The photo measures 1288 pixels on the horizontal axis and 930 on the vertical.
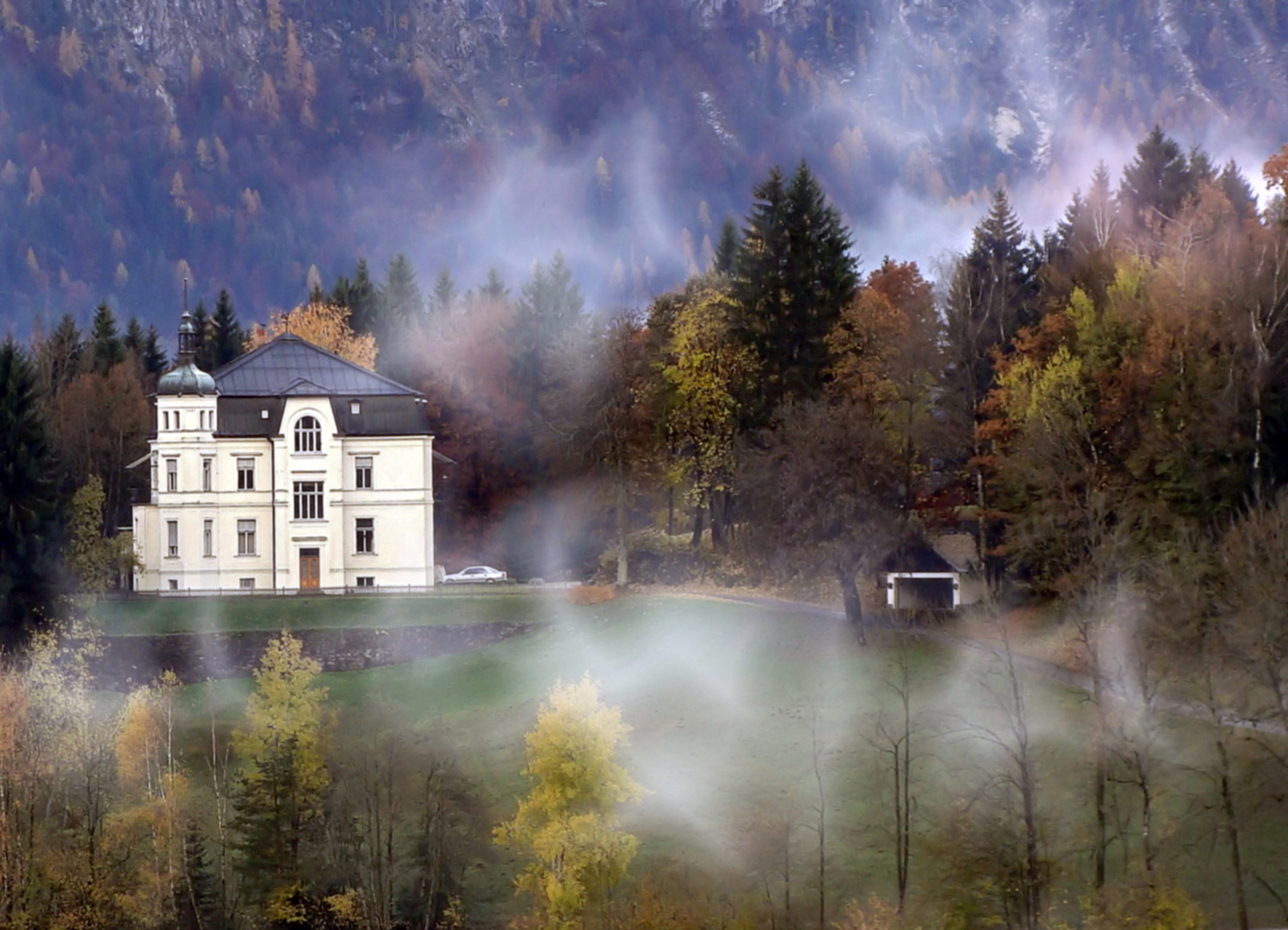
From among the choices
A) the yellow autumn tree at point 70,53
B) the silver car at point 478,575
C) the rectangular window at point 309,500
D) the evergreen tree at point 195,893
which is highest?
the yellow autumn tree at point 70,53

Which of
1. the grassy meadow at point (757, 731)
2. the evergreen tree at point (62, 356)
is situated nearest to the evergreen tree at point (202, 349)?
the evergreen tree at point (62, 356)

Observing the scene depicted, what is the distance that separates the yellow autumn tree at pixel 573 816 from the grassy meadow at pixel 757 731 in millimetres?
2060

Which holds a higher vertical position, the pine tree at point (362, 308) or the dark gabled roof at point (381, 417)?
the pine tree at point (362, 308)

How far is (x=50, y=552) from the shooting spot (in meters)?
56.6

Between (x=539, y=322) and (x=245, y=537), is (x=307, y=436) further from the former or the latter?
(x=539, y=322)

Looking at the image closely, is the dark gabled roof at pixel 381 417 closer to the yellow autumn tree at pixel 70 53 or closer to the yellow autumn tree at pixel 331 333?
the yellow autumn tree at pixel 331 333

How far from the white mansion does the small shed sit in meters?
21.0

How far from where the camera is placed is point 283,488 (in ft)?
205

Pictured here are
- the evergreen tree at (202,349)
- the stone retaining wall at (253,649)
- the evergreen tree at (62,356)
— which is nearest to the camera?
the stone retaining wall at (253,649)

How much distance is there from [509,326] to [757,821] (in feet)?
155

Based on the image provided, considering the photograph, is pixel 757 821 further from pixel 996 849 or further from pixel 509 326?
pixel 509 326

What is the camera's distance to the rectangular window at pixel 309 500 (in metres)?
62.8

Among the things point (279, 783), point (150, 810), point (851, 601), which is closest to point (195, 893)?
point (150, 810)

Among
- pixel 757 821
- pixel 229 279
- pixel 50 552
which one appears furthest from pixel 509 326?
pixel 229 279
